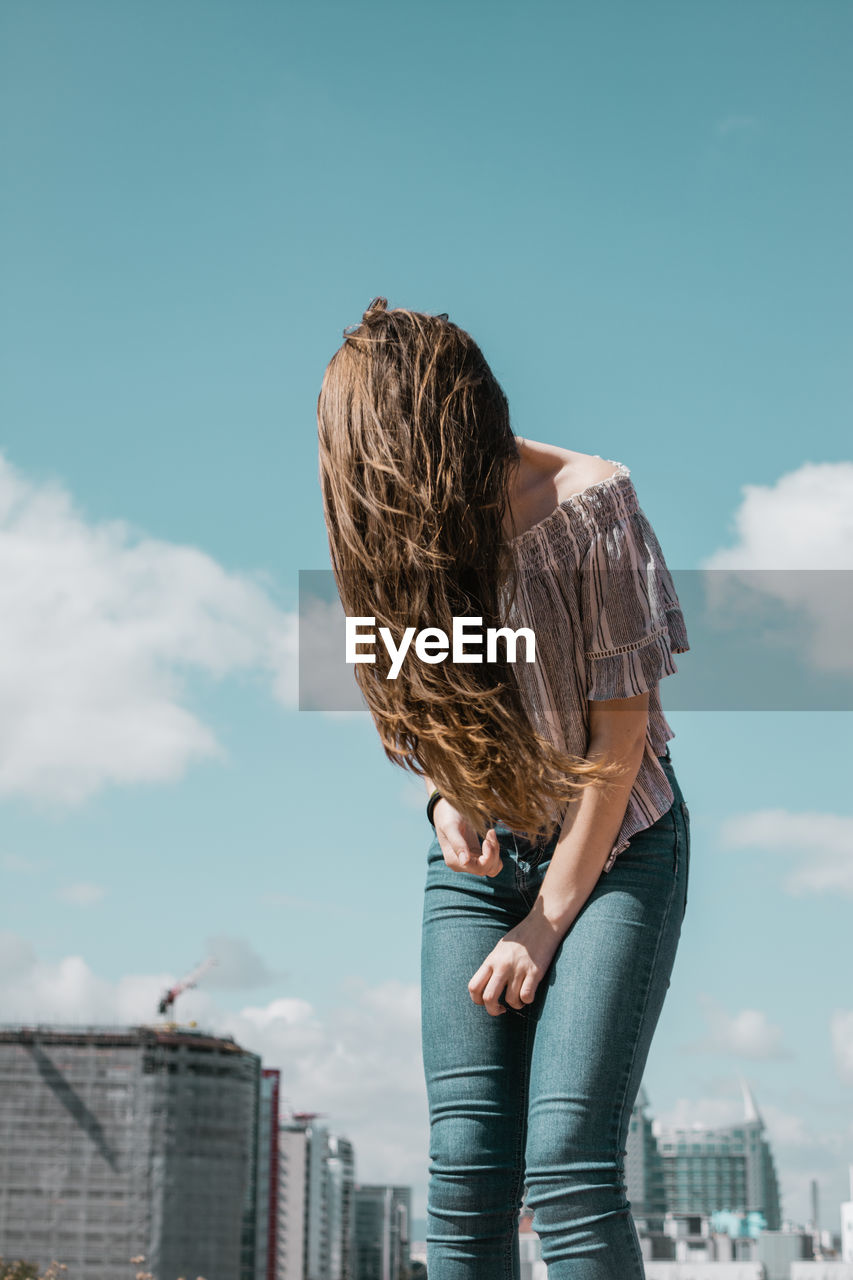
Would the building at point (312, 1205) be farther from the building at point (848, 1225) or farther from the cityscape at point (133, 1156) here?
the building at point (848, 1225)

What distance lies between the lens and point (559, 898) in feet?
5.40

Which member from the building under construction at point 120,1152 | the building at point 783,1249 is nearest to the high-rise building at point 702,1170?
the building at point 783,1249

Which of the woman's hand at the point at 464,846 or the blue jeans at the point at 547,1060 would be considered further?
the woman's hand at the point at 464,846

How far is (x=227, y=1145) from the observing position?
216ft

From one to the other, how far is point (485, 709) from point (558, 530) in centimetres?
30

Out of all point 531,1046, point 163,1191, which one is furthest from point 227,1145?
point 531,1046

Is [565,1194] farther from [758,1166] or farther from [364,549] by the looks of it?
[758,1166]

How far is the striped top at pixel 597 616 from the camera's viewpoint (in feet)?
5.71

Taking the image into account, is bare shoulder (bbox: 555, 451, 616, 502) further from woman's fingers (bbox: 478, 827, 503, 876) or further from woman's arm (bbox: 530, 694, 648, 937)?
woman's fingers (bbox: 478, 827, 503, 876)

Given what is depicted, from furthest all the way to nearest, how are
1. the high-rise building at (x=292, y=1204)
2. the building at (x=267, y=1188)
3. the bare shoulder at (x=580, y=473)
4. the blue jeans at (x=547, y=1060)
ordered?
the high-rise building at (x=292, y=1204) → the building at (x=267, y=1188) → the bare shoulder at (x=580, y=473) → the blue jeans at (x=547, y=1060)

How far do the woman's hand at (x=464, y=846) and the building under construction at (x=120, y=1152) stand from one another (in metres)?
69.6

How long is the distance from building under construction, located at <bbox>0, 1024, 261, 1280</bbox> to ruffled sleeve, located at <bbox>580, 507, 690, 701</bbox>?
69.8 meters

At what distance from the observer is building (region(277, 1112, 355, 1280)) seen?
84.9m

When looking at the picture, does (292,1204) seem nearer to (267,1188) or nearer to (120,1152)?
(267,1188)
